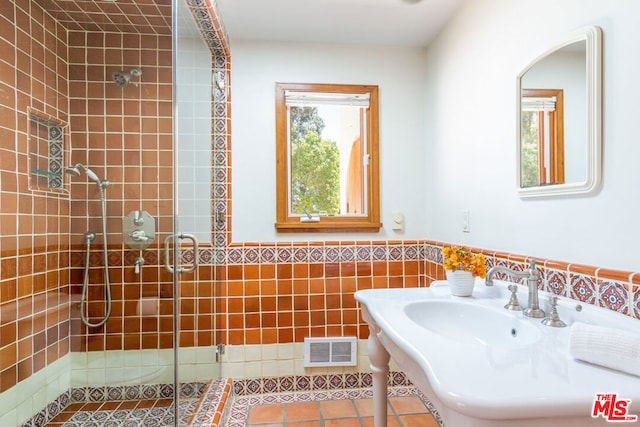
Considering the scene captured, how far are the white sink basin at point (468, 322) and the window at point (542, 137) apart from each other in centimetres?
51

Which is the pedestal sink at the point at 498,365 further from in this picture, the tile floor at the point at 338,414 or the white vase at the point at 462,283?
the tile floor at the point at 338,414

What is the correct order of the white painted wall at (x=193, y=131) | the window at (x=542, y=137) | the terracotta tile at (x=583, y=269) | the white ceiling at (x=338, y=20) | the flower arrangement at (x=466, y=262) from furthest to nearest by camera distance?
1. the white ceiling at (x=338, y=20)
2. the white painted wall at (x=193, y=131)
3. the flower arrangement at (x=466, y=262)
4. the window at (x=542, y=137)
5. the terracotta tile at (x=583, y=269)

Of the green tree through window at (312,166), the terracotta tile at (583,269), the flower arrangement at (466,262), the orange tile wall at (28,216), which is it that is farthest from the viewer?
the green tree through window at (312,166)

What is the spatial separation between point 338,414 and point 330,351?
0.36 metres

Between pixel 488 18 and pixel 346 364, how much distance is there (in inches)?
80.9

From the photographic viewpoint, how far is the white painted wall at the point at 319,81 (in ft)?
6.95

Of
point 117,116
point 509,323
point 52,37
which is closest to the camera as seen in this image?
point 509,323

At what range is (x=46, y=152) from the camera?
1.79 metres

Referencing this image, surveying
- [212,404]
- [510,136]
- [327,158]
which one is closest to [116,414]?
[212,404]

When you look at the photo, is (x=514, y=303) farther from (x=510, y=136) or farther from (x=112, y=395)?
(x=112, y=395)

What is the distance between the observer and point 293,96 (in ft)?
7.06

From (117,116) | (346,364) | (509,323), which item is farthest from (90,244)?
(509,323)

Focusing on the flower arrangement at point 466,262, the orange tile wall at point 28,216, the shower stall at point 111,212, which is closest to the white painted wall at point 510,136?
the flower arrangement at point 466,262

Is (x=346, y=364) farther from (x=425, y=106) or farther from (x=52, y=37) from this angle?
(x=52, y=37)
